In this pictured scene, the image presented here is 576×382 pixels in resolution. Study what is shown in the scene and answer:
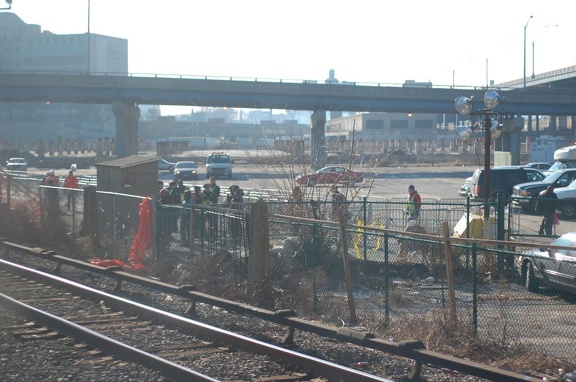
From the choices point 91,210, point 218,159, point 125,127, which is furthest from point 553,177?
point 125,127

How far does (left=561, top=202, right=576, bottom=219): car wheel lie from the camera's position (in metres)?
22.5

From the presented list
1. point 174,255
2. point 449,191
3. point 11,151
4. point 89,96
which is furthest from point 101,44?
point 174,255

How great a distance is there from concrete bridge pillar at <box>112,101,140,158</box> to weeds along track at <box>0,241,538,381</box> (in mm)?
55447

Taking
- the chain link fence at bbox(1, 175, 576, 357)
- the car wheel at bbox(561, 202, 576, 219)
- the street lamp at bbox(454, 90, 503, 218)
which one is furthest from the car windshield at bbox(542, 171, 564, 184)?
the chain link fence at bbox(1, 175, 576, 357)

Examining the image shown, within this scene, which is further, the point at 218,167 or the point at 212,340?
the point at 218,167

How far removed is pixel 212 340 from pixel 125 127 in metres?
60.8

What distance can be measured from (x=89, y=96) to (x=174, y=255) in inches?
2133

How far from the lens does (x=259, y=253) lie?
13.0 m

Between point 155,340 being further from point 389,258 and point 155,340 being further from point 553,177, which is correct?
point 553,177

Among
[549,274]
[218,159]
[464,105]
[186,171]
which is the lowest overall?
[549,274]

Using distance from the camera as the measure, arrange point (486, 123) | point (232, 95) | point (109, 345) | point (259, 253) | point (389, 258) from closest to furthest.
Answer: point (109, 345) < point (259, 253) < point (389, 258) < point (486, 123) < point (232, 95)

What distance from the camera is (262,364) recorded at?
28.1 feet

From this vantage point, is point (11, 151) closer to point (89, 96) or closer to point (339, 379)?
point (89, 96)

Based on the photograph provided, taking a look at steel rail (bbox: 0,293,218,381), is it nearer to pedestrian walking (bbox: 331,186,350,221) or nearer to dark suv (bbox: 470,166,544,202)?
pedestrian walking (bbox: 331,186,350,221)
